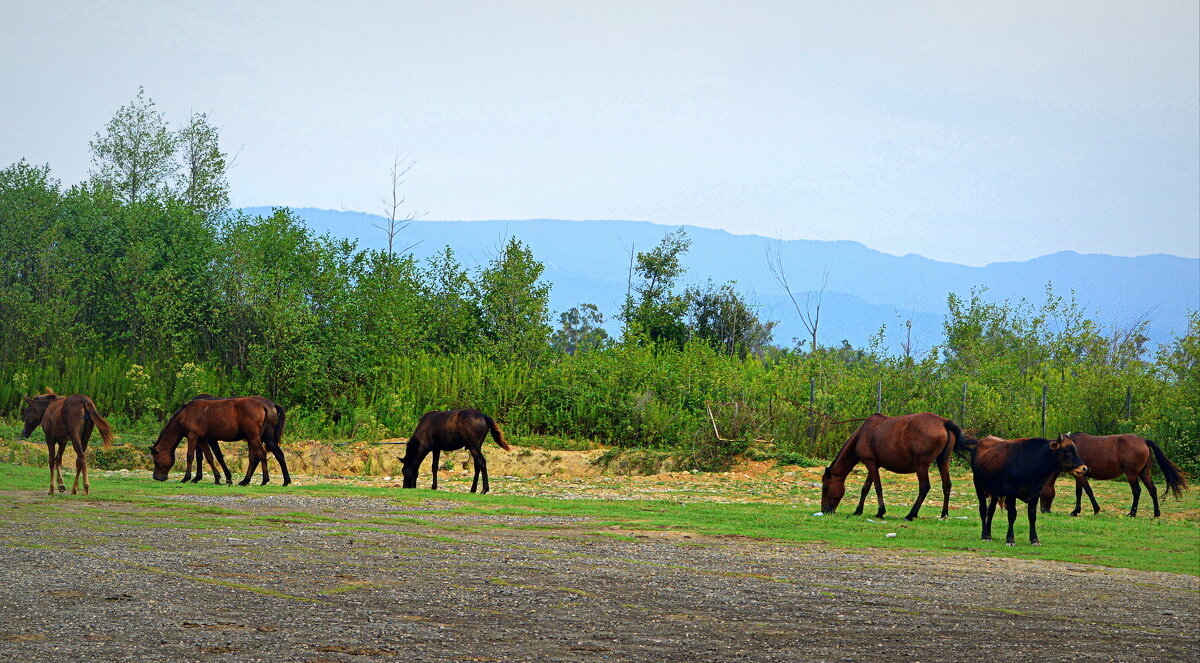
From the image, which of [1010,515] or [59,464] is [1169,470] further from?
[59,464]

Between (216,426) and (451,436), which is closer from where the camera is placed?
(216,426)

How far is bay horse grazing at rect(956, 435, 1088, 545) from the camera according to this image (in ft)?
47.9

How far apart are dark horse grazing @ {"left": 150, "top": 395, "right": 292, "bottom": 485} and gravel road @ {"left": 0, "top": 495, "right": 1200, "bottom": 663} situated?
641cm

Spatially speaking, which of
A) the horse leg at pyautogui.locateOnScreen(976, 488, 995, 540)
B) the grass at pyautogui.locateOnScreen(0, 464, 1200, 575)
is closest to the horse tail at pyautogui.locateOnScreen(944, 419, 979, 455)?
the horse leg at pyautogui.locateOnScreen(976, 488, 995, 540)

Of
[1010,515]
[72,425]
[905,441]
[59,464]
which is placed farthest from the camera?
[59,464]

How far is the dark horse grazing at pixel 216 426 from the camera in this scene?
71.9 feet

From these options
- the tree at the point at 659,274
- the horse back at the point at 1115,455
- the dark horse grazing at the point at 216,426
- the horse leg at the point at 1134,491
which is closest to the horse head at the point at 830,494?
the horse back at the point at 1115,455

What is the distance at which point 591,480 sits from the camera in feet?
89.7

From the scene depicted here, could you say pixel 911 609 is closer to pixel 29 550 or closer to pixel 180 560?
pixel 180 560

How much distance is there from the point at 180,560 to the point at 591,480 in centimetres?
1604

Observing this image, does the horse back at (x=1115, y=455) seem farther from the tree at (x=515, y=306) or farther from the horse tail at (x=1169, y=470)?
the tree at (x=515, y=306)

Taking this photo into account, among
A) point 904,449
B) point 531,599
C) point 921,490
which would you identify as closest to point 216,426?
point 904,449

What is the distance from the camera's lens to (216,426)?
21.9m

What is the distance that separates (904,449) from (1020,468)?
3.27 meters
